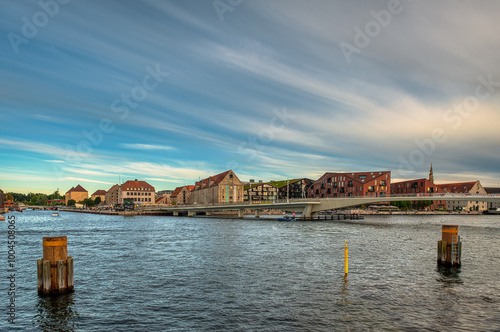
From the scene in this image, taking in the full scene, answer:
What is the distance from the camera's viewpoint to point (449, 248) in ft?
110

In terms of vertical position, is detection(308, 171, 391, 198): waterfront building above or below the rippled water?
above

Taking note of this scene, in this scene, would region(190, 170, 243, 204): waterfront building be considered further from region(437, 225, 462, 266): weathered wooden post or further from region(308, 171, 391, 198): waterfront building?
region(437, 225, 462, 266): weathered wooden post

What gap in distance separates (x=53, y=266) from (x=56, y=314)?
121 inches

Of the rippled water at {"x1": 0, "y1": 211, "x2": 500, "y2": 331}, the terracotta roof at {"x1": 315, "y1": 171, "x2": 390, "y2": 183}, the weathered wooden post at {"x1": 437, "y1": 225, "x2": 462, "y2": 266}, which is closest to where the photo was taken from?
the rippled water at {"x1": 0, "y1": 211, "x2": 500, "y2": 331}

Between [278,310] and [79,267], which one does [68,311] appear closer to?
[278,310]

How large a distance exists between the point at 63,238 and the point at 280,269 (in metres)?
18.2

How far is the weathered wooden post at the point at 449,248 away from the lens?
33.0 m

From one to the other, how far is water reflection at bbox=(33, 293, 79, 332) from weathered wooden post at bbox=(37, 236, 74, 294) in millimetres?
558

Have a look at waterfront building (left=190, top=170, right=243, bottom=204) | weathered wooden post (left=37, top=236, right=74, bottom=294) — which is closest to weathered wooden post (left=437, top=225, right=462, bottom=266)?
weathered wooden post (left=37, top=236, right=74, bottom=294)

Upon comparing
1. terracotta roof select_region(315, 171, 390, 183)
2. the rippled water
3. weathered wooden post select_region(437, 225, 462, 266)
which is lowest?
the rippled water

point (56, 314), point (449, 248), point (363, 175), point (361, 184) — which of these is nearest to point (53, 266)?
point (56, 314)

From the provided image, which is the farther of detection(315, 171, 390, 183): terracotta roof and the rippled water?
detection(315, 171, 390, 183): terracotta roof

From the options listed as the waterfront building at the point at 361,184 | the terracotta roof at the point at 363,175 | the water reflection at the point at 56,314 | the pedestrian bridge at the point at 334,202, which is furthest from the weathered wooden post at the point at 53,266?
the terracotta roof at the point at 363,175

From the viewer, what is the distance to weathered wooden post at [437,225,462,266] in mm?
33000
